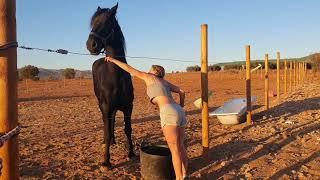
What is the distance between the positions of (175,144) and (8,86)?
255cm

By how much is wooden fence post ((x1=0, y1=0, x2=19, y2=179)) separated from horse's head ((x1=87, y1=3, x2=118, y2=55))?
271 centimetres

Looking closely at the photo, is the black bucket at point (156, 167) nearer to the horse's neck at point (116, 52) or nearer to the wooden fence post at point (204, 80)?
the wooden fence post at point (204, 80)

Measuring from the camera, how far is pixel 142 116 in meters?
12.7

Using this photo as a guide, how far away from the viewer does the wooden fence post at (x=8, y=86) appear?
3156 mm

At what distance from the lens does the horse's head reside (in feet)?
19.6

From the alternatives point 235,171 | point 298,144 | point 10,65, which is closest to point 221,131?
point 298,144

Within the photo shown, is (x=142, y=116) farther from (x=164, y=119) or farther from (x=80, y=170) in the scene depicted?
(x=164, y=119)

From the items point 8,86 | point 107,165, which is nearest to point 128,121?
point 107,165

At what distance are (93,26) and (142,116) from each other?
675 centimetres

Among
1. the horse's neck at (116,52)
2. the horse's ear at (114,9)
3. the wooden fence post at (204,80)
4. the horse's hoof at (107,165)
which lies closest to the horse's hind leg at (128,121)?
the horse's hoof at (107,165)

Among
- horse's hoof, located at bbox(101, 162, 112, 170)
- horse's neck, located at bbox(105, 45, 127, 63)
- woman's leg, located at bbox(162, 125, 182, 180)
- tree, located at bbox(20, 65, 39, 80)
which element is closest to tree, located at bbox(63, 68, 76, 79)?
tree, located at bbox(20, 65, 39, 80)

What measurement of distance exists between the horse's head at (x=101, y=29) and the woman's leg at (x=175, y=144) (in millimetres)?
1755

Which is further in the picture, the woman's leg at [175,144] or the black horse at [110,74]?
the black horse at [110,74]

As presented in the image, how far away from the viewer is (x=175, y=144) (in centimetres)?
518
